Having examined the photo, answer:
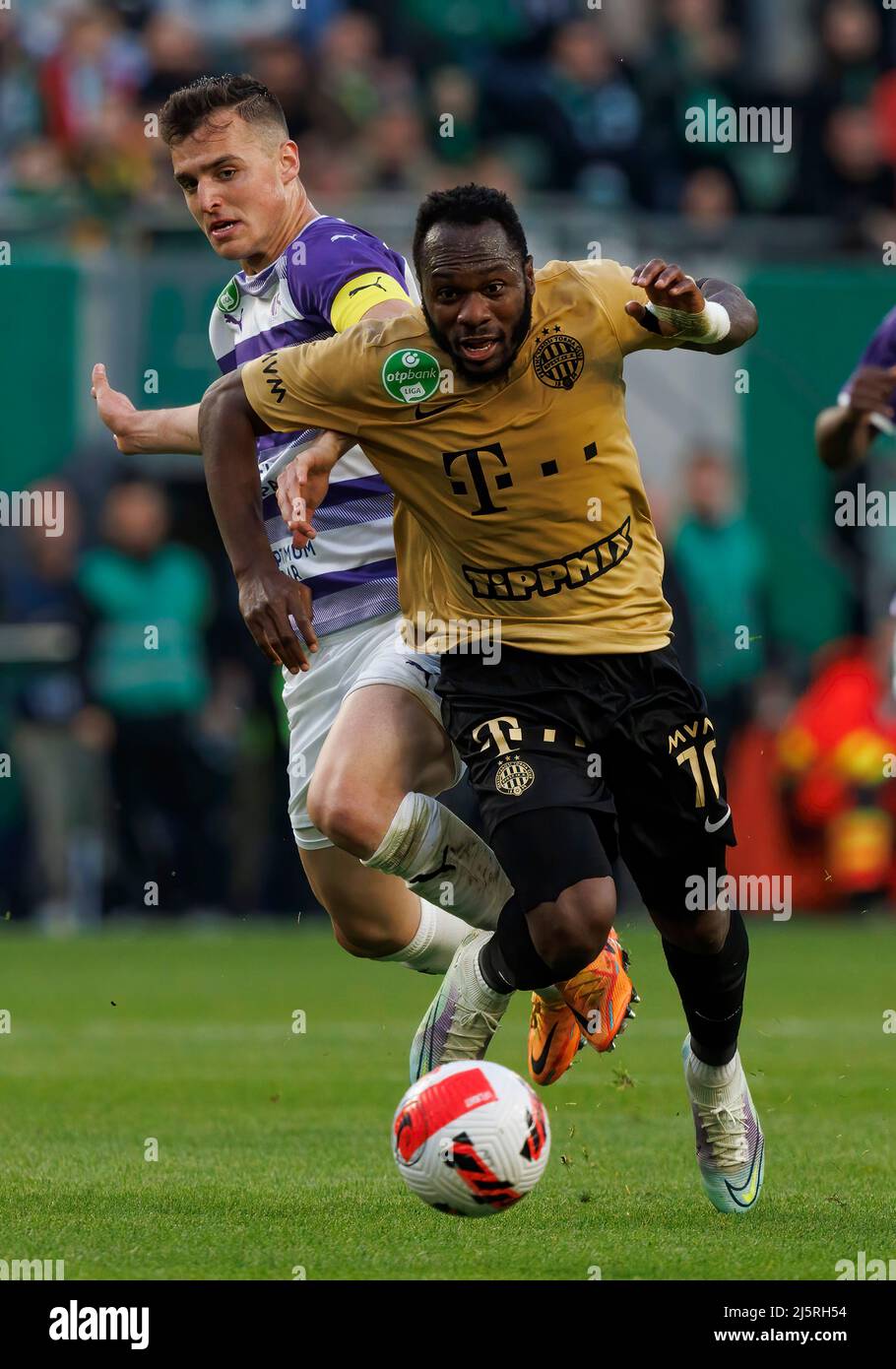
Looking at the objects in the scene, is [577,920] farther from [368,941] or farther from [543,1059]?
[368,941]

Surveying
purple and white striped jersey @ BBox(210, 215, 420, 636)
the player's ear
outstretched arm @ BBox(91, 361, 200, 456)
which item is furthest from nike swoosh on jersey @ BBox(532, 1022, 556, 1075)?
the player's ear

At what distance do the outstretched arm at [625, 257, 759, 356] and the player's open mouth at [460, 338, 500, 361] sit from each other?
13.2 inches

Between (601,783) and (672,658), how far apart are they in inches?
16.4

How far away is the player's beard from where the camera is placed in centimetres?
556

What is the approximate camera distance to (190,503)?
14531 mm

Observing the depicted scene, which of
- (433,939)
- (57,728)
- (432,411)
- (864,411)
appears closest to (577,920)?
(432,411)

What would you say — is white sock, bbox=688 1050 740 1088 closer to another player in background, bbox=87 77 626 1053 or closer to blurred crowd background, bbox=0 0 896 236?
another player in background, bbox=87 77 626 1053

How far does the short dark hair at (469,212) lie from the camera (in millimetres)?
5469

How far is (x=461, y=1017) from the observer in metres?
6.20

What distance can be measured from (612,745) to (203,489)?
9.02 meters

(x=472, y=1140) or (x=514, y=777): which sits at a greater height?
(x=514, y=777)

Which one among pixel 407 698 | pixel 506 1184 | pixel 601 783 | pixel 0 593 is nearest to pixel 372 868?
pixel 407 698

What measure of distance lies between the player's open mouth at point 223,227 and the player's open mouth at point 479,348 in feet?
4.70

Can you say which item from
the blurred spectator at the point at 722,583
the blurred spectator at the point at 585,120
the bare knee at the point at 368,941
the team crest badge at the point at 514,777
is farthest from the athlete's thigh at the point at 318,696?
the blurred spectator at the point at 585,120
